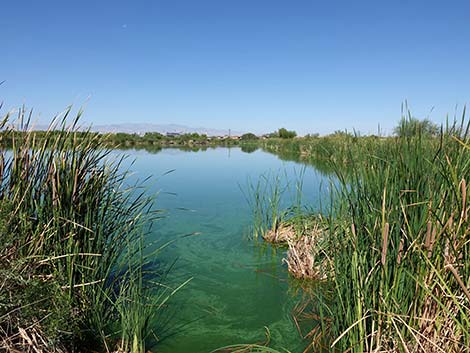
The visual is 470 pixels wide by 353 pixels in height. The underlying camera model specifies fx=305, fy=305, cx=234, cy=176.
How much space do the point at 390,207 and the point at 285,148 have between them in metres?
31.2

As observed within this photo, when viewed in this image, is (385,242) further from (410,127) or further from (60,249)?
(60,249)

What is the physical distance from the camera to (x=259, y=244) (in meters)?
5.59

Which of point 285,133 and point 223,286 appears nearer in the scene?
point 223,286

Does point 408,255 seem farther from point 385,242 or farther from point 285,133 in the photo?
point 285,133

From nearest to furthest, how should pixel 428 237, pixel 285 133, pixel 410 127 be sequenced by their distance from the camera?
pixel 428 237 < pixel 410 127 < pixel 285 133

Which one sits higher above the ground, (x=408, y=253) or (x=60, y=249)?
(x=408, y=253)

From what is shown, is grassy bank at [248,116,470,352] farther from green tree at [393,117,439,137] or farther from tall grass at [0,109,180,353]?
tall grass at [0,109,180,353]

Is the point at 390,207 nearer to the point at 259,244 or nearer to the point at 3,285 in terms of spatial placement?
the point at 3,285

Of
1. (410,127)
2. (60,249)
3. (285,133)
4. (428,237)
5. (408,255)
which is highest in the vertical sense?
(285,133)

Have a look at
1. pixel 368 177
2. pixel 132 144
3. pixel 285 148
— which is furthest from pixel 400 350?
pixel 132 144

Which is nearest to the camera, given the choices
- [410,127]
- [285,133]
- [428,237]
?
[428,237]

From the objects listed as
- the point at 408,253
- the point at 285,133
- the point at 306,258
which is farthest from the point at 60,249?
the point at 285,133

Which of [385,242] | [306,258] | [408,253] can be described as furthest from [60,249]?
[306,258]

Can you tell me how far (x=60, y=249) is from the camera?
7.59 feet
